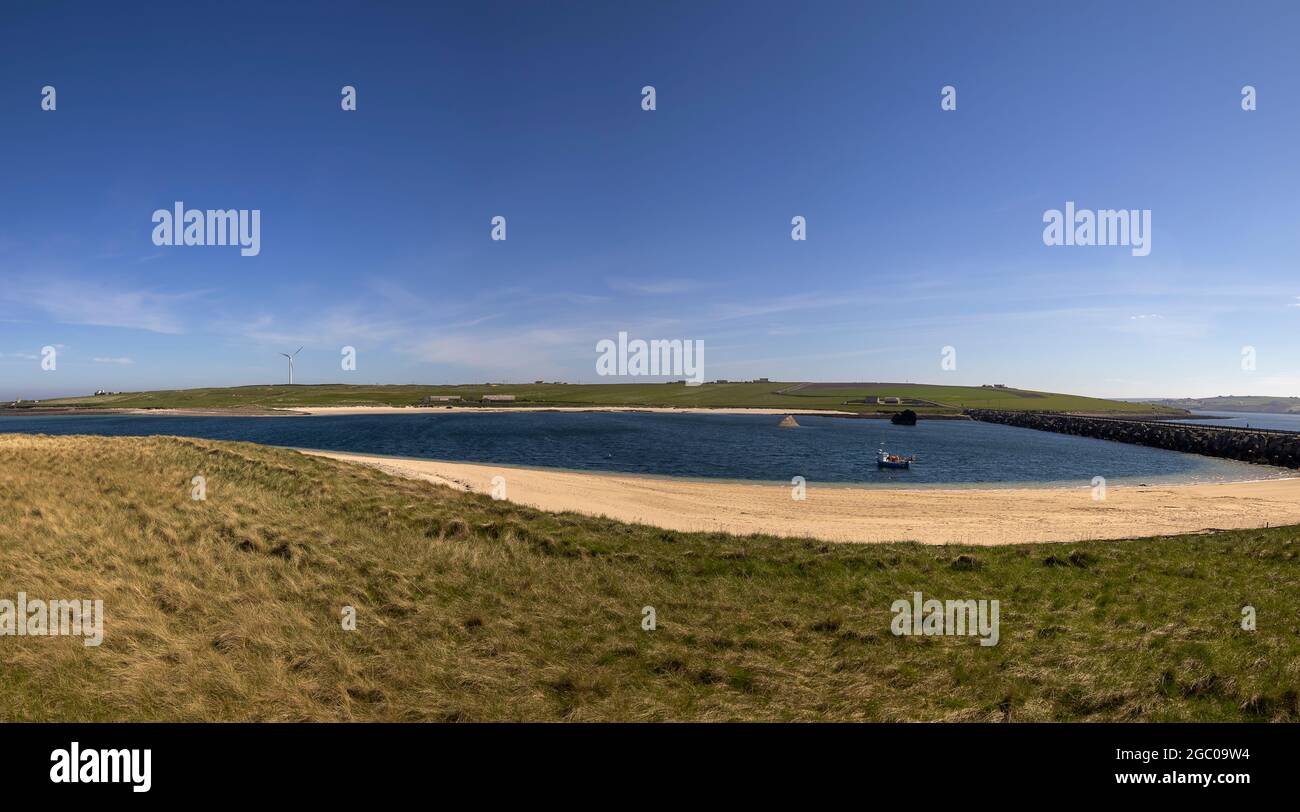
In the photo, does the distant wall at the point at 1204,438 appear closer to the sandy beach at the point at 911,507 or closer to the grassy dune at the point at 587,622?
the sandy beach at the point at 911,507

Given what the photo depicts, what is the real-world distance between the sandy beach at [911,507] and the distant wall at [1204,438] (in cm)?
3525

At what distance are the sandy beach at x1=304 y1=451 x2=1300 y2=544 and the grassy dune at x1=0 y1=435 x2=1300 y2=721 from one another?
6104mm

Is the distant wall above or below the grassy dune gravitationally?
below

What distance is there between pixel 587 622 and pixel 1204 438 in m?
118

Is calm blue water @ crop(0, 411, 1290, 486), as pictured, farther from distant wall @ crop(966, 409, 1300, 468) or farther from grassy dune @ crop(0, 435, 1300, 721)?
grassy dune @ crop(0, 435, 1300, 721)

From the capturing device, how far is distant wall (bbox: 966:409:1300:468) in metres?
69.1

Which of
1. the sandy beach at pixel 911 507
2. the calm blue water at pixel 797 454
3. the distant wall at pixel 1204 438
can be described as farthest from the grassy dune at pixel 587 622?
the distant wall at pixel 1204 438

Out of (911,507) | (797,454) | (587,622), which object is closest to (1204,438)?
(797,454)

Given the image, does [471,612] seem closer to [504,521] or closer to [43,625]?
[43,625]

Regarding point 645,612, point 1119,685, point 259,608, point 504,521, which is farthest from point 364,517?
point 1119,685

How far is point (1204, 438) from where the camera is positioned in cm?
8512

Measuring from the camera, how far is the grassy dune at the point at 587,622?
7180 mm

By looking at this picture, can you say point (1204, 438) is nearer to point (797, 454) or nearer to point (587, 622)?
point (797, 454)

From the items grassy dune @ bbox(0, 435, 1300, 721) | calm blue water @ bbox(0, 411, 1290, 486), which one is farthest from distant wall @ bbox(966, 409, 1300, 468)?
grassy dune @ bbox(0, 435, 1300, 721)
